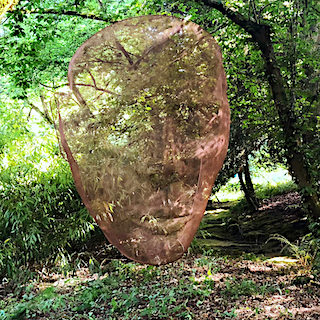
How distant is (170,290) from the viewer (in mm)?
2912

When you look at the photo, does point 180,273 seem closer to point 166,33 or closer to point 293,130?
point 293,130

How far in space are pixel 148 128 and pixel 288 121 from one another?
7.19 feet

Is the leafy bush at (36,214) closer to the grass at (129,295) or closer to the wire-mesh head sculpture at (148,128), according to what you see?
the grass at (129,295)

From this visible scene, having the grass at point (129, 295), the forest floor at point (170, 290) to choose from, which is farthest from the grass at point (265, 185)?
the grass at point (129, 295)

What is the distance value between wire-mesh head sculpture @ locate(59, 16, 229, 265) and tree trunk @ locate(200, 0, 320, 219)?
74.6 inches

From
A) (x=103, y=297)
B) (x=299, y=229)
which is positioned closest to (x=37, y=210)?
(x=103, y=297)

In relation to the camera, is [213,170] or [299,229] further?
[299,229]

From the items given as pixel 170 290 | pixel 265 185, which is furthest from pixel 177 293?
pixel 265 185

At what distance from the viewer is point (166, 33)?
1331mm

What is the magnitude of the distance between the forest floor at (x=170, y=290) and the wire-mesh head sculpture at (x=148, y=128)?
1.42m

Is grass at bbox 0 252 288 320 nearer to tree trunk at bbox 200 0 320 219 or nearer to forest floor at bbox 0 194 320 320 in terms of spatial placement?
forest floor at bbox 0 194 320 320

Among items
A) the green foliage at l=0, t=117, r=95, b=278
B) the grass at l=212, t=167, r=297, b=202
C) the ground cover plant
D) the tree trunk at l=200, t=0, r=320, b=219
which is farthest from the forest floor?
the grass at l=212, t=167, r=297, b=202

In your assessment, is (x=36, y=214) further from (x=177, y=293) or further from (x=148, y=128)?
(x=148, y=128)

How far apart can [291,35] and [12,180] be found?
10.2ft
